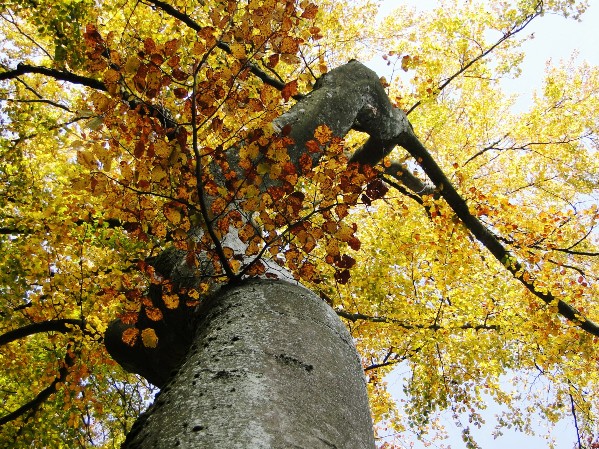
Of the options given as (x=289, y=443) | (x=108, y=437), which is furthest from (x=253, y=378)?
(x=108, y=437)

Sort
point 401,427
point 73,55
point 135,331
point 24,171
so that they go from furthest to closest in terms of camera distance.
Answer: point 401,427
point 24,171
point 73,55
point 135,331

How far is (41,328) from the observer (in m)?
5.77

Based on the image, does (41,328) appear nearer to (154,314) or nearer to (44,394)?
(44,394)

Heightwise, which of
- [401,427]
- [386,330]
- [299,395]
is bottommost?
[299,395]

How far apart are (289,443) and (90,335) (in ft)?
18.6

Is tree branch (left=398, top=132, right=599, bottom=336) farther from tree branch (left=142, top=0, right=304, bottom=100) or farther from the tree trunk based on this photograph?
the tree trunk

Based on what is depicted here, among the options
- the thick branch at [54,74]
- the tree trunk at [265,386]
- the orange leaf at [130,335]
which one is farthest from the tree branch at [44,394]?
the tree trunk at [265,386]

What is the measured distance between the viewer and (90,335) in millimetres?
5766

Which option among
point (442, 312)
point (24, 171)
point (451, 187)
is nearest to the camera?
point (451, 187)

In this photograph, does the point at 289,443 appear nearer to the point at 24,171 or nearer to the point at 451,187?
Result: the point at 451,187

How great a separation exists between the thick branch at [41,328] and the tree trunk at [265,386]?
4.80m

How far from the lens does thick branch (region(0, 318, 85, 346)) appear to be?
5434 millimetres

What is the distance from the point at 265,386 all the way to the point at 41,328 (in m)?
5.84

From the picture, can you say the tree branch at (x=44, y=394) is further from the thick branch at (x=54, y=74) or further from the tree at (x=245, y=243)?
the thick branch at (x=54, y=74)
